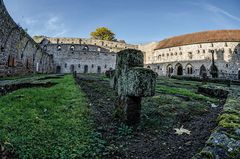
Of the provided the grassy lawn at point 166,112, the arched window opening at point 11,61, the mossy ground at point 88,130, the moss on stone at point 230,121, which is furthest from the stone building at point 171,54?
the moss on stone at point 230,121

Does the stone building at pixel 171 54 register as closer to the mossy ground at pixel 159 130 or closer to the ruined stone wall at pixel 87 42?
the ruined stone wall at pixel 87 42

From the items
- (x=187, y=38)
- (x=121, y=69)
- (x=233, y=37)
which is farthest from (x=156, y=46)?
(x=121, y=69)

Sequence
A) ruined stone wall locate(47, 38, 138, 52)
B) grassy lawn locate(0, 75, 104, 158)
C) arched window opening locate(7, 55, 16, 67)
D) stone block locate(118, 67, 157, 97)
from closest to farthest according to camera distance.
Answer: grassy lawn locate(0, 75, 104, 158)
stone block locate(118, 67, 157, 97)
arched window opening locate(7, 55, 16, 67)
ruined stone wall locate(47, 38, 138, 52)

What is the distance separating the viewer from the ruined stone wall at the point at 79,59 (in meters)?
60.5

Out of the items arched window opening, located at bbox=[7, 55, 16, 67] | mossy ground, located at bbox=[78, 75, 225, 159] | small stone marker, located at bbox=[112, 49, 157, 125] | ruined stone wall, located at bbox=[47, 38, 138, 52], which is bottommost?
mossy ground, located at bbox=[78, 75, 225, 159]

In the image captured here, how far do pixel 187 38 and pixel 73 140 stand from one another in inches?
2377

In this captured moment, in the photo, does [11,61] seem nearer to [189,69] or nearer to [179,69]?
[189,69]

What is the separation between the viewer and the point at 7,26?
51.0 ft

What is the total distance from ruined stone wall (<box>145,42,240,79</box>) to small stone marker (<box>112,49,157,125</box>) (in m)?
47.7

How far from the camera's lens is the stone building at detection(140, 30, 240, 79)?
5297 centimetres

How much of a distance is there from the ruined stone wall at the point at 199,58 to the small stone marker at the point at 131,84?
4772 cm

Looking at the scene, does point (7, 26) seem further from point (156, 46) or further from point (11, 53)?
point (156, 46)

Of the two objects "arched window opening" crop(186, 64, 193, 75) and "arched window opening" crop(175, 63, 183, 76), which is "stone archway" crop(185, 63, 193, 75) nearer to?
"arched window opening" crop(186, 64, 193, 75)

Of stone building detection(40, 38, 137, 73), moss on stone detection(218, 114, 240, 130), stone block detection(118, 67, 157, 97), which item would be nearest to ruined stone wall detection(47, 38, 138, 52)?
stone building detection(40, 38, 137, 73)
